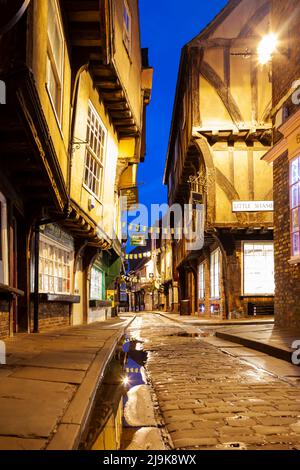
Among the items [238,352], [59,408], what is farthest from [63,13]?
[59,408]

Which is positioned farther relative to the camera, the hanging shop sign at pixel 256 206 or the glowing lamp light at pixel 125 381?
the hanging shop sign at pixel 256 206

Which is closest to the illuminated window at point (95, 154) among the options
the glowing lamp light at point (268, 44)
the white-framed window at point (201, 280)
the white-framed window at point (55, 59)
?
the white-framed window at point (55, 59)

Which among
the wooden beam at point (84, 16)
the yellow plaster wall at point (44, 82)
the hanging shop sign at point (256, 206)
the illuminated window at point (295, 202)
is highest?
the wooden beam at point (84, 16)

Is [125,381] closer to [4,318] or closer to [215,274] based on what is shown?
[4,318]

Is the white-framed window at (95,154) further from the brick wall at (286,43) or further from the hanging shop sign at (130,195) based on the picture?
the hanging shop sign at (130,195)

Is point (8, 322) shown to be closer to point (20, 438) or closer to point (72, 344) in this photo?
point (72, 344)

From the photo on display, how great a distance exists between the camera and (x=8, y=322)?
838 cm

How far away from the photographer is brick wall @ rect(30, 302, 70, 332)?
10.7 m

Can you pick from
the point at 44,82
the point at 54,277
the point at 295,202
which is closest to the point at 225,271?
the point at 295,202

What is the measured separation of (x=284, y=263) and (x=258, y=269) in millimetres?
7529

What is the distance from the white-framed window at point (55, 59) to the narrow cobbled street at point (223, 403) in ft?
17.5

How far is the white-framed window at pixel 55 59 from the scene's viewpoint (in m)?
8.23

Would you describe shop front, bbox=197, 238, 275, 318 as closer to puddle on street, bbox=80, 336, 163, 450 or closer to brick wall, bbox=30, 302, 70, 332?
brick wall, bbox=30, 302, 70, 332
